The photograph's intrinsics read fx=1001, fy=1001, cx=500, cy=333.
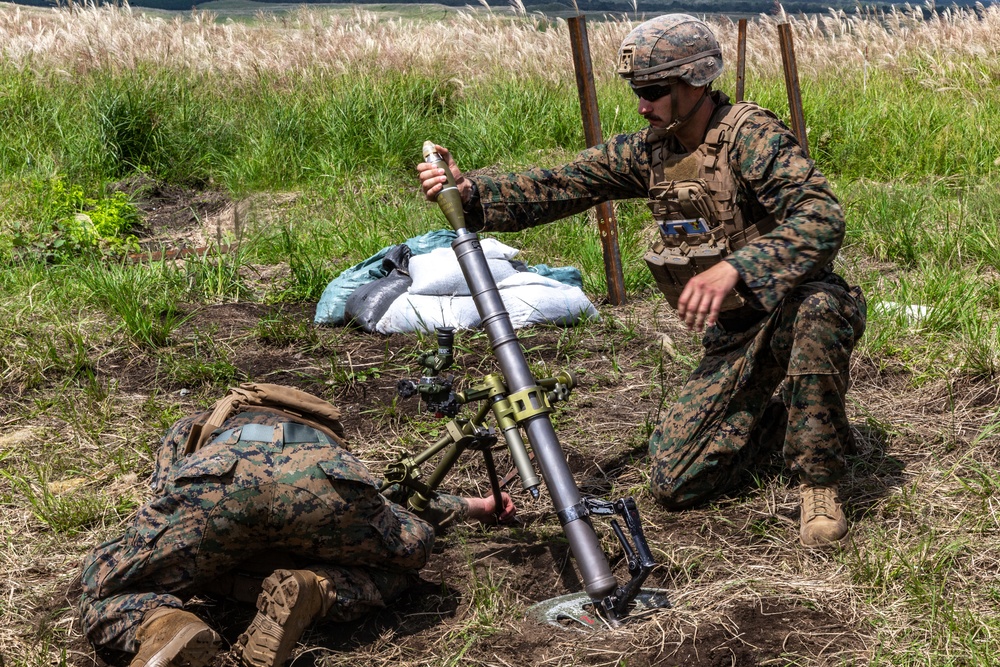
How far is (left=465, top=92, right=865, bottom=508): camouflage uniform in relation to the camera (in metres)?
3.23

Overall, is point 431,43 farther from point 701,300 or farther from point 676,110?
point 701,300

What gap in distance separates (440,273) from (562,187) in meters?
1.40

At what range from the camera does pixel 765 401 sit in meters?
3.81

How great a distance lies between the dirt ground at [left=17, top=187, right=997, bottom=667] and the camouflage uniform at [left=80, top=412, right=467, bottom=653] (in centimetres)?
20

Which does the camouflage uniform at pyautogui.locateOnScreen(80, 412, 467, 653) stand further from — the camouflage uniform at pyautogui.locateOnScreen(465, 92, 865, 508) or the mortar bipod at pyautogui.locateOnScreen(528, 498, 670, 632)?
the camouflage uniform at pyautogui.locateOnScreen(465, 92, 865, 508)

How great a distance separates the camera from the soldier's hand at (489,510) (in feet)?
11.7

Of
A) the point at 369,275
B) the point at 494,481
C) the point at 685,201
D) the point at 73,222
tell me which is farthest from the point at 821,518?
the point at 73,222

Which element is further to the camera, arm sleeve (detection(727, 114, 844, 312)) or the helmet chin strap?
the helmet chin strap

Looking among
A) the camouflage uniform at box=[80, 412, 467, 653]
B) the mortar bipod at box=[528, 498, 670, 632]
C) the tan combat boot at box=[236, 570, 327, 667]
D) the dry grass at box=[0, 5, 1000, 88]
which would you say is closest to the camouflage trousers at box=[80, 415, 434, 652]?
the camouflage uniform at box=[80, 412, 467, 653]

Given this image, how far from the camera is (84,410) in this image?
14.6ft

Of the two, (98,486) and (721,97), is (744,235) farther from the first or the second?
(98,486)

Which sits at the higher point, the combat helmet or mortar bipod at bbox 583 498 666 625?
the combat helmet

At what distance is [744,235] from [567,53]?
21.2 ft

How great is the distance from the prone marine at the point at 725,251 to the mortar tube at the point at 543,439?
1.30 ft
